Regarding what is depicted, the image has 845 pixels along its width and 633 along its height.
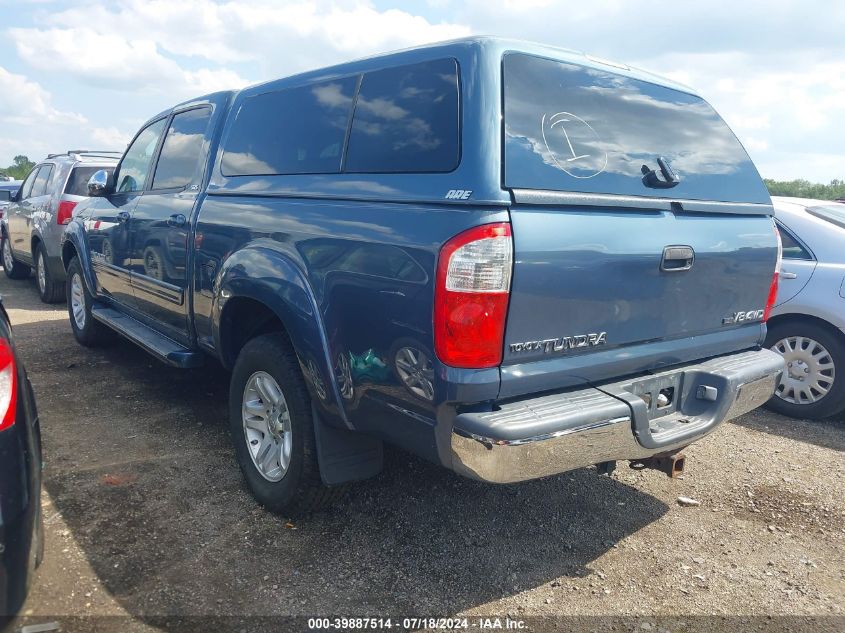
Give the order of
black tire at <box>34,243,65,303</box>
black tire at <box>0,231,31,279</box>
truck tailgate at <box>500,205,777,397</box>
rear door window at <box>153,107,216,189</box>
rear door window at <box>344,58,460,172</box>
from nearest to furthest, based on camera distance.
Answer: truck tailgate at <box>500,205,777,397</box>, rear door window at <box>344,58,460,172</box>, rear door window at <box>153,107,216,189</box>, black tire at <box>34,243,65,303</box>, black tire at <box>0,231,31,279</box>

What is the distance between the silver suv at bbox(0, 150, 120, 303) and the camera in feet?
26.0

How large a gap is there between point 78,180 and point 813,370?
25.5 ft

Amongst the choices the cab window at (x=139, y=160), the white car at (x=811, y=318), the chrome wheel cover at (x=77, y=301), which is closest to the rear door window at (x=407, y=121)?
the cab window at (x=139, y=160)

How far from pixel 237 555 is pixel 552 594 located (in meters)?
1.35

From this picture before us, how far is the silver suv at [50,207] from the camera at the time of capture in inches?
312

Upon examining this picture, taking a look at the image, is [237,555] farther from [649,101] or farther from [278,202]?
[649,101]

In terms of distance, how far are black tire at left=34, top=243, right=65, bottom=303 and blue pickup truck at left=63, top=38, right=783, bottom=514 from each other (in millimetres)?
5483

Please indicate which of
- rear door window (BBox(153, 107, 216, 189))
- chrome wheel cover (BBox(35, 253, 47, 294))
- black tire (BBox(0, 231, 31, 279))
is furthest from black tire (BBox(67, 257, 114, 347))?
black tire (BBox(0, 231, 31, 279))

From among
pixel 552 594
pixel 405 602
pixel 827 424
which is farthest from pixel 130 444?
pixel 827 424

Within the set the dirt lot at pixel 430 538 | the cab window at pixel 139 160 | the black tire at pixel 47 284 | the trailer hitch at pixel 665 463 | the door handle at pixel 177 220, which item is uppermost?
the cab window at pixel 139 160

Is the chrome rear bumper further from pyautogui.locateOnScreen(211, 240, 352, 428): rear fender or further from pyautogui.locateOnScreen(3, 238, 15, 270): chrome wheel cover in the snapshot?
pyautogui.locateOnScreen(3, 238, 15, 270): chrome wheel cover

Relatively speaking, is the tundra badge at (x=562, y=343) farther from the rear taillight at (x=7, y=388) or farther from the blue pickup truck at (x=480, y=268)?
the rear taillight at (x=7, y=388)

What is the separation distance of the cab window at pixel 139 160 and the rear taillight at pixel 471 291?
3.37 metres

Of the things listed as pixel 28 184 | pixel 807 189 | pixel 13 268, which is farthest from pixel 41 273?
pixel 807 189
